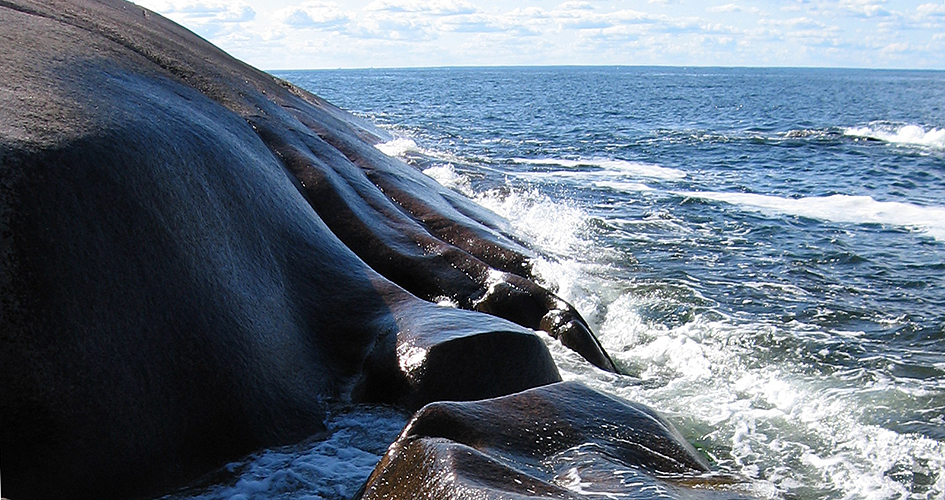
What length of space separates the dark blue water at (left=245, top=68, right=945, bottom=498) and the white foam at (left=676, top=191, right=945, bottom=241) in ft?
0.35

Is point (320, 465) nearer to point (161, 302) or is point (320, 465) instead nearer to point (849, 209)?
point (161, 302)

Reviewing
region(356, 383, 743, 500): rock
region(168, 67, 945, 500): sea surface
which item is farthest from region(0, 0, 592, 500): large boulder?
region(356, 383, 743, 500): rock

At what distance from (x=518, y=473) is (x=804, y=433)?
5.28 meters

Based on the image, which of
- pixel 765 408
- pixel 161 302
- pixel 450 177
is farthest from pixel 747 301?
pixel 161 302

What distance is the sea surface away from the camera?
716cm

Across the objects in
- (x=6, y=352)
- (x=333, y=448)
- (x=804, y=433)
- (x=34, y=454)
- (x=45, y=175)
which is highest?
(x=45, y=175)

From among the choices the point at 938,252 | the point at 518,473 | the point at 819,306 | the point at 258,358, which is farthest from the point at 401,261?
the point at 938,252

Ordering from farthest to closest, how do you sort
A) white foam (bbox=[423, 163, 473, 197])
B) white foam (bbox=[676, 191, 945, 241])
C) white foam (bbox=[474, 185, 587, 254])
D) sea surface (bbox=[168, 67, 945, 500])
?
1. white foam (bbox=[676, 191, 945, 241])
2. white foam (bbox=[423, 163, 473, 197])
3. white foam (bbox=[474, 185, 587, 254])
4. sea surface (bbox=[168, 67, 945, 500])

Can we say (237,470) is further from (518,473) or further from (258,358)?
(518,473)

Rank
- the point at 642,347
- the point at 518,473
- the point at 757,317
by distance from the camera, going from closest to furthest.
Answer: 1. the point at 518,473
2. the point at 642,347
3. the point at 757,317

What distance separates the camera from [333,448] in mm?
5578

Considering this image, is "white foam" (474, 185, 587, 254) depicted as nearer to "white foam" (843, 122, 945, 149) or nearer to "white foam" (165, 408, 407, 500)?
"white foam" (165, 408, 407, 500)

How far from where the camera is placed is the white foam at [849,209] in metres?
18.5

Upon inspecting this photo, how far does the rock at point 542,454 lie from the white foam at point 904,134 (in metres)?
33.8
